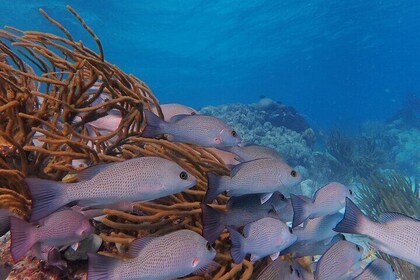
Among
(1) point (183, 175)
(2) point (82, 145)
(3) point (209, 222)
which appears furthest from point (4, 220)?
(3) point (209, 222)

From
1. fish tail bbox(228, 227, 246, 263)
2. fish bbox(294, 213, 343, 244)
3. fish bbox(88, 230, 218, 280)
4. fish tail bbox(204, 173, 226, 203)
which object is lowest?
fish bbox(294, 213, 343, 244)

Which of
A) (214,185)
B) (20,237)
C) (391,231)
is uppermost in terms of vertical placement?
(20,237)

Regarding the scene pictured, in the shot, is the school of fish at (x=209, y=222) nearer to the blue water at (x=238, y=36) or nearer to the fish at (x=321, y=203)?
the fish at (x=321, y=203)

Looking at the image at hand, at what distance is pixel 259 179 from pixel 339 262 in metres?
0.76

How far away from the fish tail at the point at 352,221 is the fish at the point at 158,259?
841 millimetres

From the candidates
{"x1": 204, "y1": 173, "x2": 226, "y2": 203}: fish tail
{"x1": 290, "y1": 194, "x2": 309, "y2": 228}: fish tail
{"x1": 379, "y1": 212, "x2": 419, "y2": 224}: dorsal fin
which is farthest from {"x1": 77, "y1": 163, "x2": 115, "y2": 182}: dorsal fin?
{"x1": 379, "y1": 212, "x2": 419, "y2": 224}: dorsal fin

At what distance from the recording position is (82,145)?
8.67 feet

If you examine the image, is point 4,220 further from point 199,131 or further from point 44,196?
point 199,131

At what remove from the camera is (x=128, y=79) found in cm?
315

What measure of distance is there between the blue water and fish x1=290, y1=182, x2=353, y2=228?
19.3 metres

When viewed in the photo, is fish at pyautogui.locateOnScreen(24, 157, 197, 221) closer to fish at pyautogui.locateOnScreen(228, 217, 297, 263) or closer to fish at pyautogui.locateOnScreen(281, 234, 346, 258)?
fish at pyautogui.locateOnScreen(228, 217, 297, 263)

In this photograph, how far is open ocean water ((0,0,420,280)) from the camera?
14898 millimetres

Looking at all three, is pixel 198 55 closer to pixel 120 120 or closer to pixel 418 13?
pixel 418 13

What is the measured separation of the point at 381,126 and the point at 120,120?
27.3 meters
